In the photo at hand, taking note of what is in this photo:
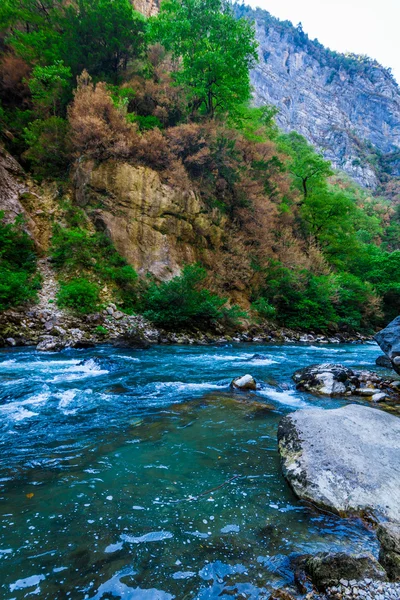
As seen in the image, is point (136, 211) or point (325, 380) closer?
point (325, 380)

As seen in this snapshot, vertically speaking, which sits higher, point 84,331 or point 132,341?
point 84,331

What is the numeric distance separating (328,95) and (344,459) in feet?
462

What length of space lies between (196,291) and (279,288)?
7222 mm

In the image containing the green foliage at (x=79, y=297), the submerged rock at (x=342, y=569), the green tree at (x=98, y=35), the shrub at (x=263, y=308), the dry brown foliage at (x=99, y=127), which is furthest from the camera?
the green tree at (x=98, y=35)

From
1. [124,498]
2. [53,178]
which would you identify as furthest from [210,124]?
[124,498]

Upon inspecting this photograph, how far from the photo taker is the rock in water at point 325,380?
7180 mm

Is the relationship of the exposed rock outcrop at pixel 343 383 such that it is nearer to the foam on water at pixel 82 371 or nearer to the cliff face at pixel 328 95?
the foam on water at pixel 82 371

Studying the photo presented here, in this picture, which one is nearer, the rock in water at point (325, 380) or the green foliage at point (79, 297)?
the rock in water at point (325, 380)

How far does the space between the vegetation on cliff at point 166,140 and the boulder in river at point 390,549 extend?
1162 centimetres

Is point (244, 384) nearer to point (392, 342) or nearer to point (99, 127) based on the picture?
point (392, 342)

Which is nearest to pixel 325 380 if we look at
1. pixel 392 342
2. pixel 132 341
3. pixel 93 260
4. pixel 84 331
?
pixel 392 342

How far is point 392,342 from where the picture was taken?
7.69 meters

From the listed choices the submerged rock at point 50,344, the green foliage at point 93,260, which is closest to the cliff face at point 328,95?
the green foliage at point 93,260

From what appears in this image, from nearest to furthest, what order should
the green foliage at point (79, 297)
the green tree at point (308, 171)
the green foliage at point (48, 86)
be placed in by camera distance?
the green foliage at point (79, 297), the green foliage at point (48, 86), the green tree at point (308, 171)
